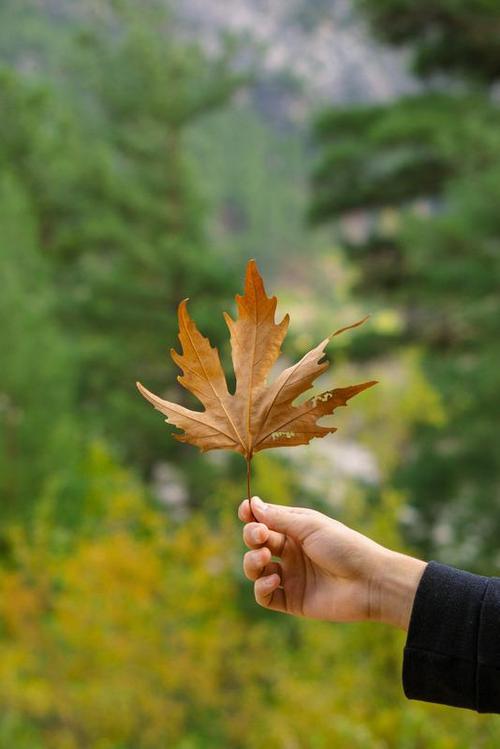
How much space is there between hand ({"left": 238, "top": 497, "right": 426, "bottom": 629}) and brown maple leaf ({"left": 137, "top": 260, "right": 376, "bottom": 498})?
15 centimetres

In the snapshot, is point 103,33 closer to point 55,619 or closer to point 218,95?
point 218,95

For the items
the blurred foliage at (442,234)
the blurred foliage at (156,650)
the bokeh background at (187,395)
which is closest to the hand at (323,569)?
the bokeh background at (187,395)

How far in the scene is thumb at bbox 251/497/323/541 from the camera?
4.84 feet

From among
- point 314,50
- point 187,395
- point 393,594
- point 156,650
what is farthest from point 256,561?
point 314,50

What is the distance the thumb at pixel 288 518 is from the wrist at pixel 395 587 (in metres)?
0.12

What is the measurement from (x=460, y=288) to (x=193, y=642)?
13.2 feet

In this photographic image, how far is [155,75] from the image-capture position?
13.3m

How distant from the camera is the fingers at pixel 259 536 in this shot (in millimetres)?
1440

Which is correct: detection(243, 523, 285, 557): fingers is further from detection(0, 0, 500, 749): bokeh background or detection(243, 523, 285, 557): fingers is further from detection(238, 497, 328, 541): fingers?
detection(0, 0, 500, 749): bokeh background

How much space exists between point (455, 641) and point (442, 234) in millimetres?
8029

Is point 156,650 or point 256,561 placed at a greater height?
point 256,561

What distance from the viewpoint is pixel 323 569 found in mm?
1518

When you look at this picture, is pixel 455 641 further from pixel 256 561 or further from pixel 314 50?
pixel 314 50

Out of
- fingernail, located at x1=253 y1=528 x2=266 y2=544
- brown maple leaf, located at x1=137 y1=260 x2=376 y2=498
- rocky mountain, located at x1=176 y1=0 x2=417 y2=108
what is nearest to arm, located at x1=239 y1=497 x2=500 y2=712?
fingernail, located at x1=253 y1=528 x2=266 y2=544
